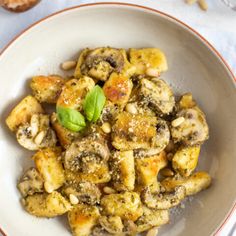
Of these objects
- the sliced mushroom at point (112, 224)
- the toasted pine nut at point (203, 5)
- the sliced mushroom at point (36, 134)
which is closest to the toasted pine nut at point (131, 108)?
the sliced mushroom at point (36, 134)

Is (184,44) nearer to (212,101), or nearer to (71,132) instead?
(212,101)

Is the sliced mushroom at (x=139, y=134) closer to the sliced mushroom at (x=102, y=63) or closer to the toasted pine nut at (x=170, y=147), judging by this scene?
the toasted pine nut at (x=170, y=147)

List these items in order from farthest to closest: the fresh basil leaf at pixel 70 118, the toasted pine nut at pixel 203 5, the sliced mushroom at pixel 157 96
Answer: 1. the toasted pine nut at pixel 203 5
2. the sliced mushroom at pixel 157 96
3. the fresh basil leaf at pixel 70 118

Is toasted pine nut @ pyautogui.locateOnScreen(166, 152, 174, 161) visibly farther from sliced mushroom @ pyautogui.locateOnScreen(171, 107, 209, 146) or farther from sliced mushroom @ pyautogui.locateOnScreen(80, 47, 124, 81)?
sliced mushroom @ pyautogui.locateOnScreen(80, 47, 124, 81)

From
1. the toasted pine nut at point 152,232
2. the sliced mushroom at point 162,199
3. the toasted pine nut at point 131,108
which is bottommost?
the toasted pine nut at point 152,232

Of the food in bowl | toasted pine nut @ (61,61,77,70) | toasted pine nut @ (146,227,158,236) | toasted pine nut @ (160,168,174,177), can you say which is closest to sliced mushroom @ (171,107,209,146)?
the food in bowl

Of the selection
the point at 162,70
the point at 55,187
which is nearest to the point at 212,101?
the point at 162,70
